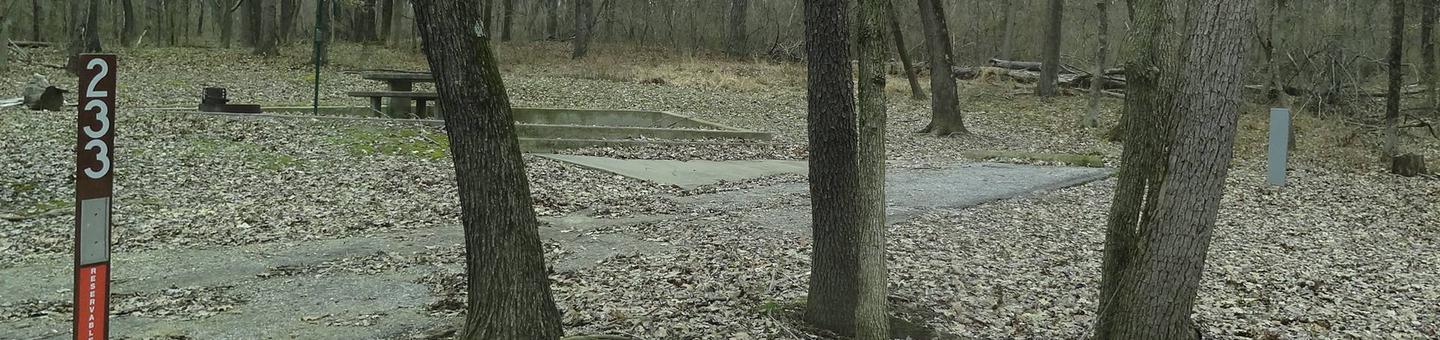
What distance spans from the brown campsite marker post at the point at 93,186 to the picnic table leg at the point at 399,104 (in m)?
13.2

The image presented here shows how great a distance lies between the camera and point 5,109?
564 inches

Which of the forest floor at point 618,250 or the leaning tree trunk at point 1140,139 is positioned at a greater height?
the leaning tree trunk at point 1140,139

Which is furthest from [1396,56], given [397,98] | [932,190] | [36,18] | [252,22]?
[36,18]

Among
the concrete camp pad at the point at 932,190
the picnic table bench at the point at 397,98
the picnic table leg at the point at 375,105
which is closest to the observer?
the concrete camp pad at the point at 932,190

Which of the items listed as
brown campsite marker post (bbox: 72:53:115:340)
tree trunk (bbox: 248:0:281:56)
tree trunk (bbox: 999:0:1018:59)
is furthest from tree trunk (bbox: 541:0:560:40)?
brown campsite marker post (bbox: 72:53:115:340)

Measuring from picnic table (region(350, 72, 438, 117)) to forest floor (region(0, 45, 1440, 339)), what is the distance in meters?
1.12

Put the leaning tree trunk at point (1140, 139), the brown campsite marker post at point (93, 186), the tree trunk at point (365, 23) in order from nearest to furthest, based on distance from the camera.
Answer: the brown campsite marker post at point (93, 186)
the leaning tree trunk at point (1140, 139)
the tree trunk at point (365, 23)

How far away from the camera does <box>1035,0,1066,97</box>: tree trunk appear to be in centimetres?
2480

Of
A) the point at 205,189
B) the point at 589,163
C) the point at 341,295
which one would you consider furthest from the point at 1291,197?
the point at 205,189

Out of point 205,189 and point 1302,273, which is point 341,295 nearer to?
point 205,189

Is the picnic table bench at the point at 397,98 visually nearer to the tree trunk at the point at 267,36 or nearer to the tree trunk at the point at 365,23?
the tree trunk at the point at 267,36

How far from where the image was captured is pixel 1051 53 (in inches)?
993

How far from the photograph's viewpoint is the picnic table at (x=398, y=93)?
1521cm

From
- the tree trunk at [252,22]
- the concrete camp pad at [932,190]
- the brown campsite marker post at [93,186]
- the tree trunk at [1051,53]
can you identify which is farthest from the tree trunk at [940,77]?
the tree trunk at [252,22]
